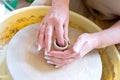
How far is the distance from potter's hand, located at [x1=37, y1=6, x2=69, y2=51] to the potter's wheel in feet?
0.29

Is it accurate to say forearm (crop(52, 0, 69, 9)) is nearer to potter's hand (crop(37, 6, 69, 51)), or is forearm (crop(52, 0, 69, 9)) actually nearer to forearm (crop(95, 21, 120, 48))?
potter's hand (crop(37, 6, 69, 51))

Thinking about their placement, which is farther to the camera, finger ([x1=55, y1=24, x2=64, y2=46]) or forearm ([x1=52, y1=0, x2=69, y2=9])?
forearm ([x1=52, y1=0, x2=69, y2=9])

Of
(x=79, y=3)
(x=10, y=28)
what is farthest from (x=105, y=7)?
(x=10, y=28)

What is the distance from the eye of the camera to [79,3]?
5.42ft

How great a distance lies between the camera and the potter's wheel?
126 cm

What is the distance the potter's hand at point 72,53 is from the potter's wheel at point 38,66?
0.05m

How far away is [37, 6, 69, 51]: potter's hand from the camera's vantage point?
128 centimetres

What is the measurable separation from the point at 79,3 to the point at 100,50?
0.34 meters

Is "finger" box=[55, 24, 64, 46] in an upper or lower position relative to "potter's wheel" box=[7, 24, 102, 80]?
upper

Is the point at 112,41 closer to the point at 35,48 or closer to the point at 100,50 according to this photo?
the point at 100,50

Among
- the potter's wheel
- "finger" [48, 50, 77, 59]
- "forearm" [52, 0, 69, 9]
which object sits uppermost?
"forearm" [52, 0, 69, 9]

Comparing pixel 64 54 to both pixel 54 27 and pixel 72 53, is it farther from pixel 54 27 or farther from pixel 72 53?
pixel 54 27

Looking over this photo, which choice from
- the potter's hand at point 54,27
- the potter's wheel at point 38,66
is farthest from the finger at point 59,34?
the potter's wheel at point 38,66

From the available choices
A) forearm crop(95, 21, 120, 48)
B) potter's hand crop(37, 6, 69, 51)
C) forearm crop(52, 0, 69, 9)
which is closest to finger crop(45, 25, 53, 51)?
potter's hand crop(37, 6, 69, 51)
